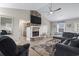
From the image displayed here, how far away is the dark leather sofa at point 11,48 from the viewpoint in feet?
6.29

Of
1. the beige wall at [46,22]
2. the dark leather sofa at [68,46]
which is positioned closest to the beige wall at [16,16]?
the beige wall at [46,22]

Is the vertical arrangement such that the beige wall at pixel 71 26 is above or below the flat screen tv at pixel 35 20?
below

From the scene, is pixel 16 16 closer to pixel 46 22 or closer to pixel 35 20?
pixel 35 20

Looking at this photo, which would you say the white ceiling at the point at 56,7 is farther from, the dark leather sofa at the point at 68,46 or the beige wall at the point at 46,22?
the dark leather sofa at the point at 68,46

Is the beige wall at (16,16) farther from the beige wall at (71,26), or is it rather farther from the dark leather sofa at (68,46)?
the dark leather sofa at (68,46)

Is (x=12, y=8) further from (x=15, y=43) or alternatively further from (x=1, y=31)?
(x=15, y=43)

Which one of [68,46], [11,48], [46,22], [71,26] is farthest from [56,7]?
[11,48]

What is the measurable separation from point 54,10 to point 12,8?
726 millimetres

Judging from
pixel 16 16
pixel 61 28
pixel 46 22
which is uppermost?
pixel 16 16

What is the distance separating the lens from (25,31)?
199 cm

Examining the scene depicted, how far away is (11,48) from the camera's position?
1.96 m

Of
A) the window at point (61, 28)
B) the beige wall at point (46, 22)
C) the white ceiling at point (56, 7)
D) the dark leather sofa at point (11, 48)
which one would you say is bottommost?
the dark leather sofa at point (11, 48)

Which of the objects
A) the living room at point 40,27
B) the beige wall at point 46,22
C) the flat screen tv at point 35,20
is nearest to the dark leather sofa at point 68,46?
the living room at point 40,27

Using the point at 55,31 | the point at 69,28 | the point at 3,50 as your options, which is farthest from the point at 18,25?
the point at 69,28
